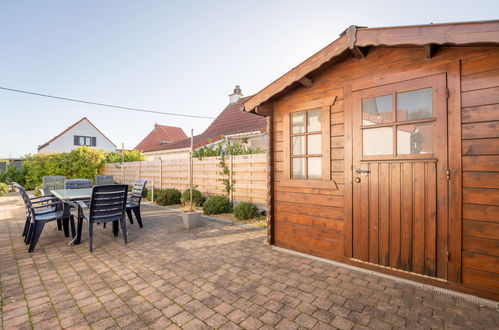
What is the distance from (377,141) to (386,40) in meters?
1.15

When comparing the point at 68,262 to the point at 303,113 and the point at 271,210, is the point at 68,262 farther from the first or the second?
the point at 303,113

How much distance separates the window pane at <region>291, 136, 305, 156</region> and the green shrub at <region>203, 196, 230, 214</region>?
144 inches

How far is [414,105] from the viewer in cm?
263

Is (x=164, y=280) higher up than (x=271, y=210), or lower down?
lower down

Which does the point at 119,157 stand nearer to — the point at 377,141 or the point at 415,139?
the point at 377,141

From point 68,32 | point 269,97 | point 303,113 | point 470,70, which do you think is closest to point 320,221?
point 303,113

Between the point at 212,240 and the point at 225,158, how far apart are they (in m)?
3.44

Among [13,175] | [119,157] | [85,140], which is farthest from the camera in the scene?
[85,140]

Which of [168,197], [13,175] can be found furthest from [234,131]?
[13,175]

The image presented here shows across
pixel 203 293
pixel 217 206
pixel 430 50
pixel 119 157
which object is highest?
pixel 430 50

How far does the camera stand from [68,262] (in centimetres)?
331

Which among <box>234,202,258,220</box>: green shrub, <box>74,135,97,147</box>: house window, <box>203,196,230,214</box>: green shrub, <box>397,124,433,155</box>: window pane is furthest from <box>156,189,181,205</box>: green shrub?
<box>74,135,97,147</box>: house window

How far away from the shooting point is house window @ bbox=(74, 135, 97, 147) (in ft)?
83.4

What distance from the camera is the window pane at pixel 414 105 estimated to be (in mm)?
2553
